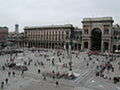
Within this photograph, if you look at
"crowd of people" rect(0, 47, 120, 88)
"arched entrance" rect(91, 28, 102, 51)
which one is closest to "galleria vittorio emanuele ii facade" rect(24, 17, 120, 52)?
"arched entrance" rect(91, 28, 102, 51)

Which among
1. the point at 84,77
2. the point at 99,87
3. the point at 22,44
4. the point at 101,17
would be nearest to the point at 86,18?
the point at 101,17

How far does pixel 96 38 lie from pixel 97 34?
2.14m

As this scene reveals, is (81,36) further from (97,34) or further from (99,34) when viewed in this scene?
(99,34)

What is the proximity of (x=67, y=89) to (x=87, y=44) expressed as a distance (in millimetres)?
73260

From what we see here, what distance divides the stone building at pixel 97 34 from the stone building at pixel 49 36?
466 inches

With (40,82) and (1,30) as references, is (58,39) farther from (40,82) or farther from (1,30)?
(40,82)

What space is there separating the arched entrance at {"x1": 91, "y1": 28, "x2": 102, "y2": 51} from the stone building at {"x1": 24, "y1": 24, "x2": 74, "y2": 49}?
1362 centimetres

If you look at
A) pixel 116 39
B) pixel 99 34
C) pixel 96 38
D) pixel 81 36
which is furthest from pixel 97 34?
pixel 116 39

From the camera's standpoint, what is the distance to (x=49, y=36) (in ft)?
389

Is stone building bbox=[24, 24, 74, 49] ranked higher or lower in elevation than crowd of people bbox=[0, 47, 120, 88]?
higher

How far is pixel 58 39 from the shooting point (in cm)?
11381

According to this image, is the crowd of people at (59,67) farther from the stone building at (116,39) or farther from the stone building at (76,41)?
the stone building at (76,41)

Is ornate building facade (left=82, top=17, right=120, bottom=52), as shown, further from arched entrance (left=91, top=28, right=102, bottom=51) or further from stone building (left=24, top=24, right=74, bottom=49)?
stone building (left=24, top=24, right=74, bottom=49)

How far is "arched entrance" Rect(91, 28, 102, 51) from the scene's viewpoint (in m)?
99.3
